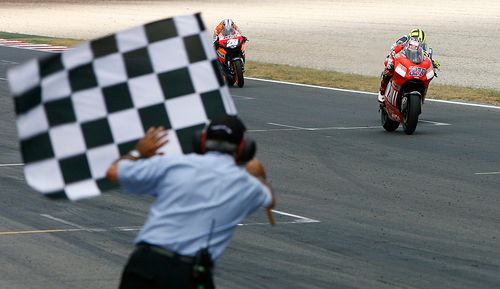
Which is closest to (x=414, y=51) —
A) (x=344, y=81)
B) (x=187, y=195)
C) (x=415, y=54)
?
(x=415, y=54)

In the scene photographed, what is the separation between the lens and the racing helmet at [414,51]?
18987 mm

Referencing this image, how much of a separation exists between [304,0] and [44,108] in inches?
2631

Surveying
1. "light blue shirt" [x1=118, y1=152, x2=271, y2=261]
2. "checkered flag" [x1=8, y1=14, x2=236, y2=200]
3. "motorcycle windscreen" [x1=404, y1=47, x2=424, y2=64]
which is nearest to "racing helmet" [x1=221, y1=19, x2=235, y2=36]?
"motorcycle windscreen" [x1=404, y1=47, x2=424, y2=64]

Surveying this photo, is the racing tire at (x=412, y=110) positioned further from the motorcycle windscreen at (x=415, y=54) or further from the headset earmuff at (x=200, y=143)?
the headset earmuff at (x=200, y=143)

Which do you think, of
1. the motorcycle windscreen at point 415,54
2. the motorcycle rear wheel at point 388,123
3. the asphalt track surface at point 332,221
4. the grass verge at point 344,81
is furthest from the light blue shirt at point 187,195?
the grass verge at point 344,81

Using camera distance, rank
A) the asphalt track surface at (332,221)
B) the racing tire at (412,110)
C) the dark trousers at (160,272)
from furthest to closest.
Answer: the racing tire at (412,110) → the asphalt track surface at (332,221) → the dark trousers at (160,272)

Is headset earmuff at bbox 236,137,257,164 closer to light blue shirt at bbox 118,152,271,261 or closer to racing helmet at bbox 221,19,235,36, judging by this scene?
light blue shirt at bbox 118,152,271,261

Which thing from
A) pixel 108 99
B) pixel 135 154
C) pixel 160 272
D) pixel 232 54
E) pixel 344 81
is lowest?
pixel 344 81

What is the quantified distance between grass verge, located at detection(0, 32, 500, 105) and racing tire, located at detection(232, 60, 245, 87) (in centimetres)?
207

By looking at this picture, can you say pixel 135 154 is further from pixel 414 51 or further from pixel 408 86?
pixel 414 51

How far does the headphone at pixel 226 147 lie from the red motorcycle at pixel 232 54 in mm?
20650

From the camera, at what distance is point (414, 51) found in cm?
1911

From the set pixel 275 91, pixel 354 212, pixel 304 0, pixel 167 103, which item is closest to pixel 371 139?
pixel 354 212

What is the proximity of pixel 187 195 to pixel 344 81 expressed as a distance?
23084 mm
